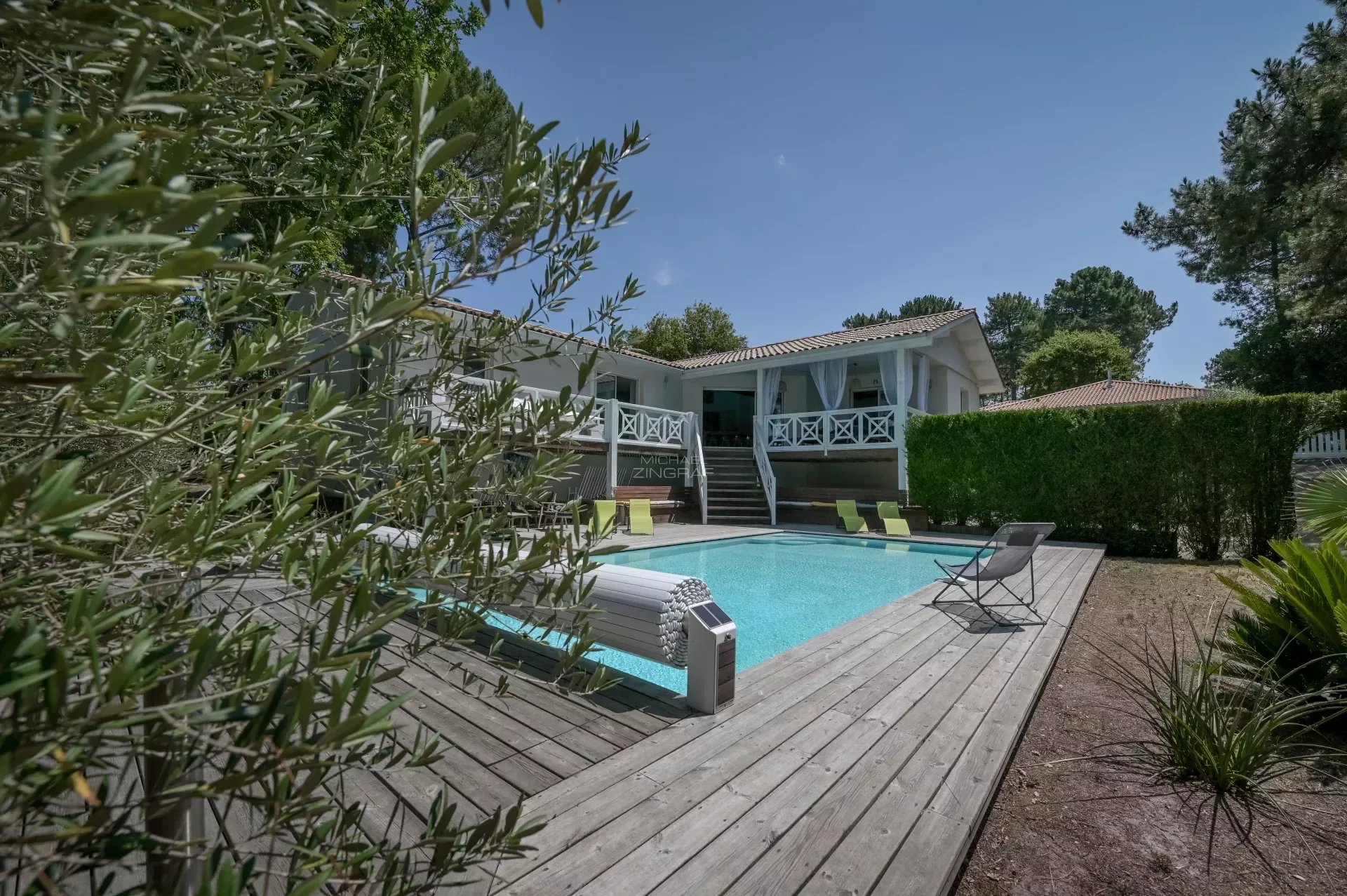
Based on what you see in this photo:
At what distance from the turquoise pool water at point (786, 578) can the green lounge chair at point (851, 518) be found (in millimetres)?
896

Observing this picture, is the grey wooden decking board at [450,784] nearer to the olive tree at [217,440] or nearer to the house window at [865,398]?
the olive tree at [217,440]

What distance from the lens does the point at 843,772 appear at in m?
2.74

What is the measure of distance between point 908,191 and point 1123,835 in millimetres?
13871

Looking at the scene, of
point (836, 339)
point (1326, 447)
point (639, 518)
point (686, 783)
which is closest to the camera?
point (686, 783)

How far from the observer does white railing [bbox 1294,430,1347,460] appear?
11148 mm

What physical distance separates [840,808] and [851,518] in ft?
37.7

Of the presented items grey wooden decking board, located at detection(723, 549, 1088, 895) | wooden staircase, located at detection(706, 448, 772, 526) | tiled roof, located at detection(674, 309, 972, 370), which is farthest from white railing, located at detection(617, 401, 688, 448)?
grey wooden decking board, located at detection(723, 549, 1088, 895)

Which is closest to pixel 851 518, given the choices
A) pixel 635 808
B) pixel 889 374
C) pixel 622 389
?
pixel 889 374

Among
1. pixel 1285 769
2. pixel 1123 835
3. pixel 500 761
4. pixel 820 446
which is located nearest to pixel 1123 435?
pixel 820 446

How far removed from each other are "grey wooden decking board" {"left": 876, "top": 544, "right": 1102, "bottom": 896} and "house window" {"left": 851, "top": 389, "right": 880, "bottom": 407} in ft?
52.9

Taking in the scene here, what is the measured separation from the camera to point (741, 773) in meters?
2.69

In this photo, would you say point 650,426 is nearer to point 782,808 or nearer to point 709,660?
point 709,660

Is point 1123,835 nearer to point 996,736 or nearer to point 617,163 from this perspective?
point 996,736

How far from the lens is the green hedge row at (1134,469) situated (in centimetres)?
991
